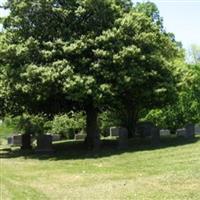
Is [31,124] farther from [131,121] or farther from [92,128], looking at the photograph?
[92,128]

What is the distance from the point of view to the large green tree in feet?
86.3

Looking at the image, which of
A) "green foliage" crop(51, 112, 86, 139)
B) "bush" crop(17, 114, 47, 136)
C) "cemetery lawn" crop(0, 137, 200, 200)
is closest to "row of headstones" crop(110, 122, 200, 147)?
"cemetery lawn" crop(0, 137, 200, 200)

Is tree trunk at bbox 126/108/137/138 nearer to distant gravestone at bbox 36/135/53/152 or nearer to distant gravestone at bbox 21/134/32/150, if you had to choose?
distant gravestone at bbox 21/134/32/150

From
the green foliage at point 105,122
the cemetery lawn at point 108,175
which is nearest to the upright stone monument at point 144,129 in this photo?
the green foliage at point 105,122

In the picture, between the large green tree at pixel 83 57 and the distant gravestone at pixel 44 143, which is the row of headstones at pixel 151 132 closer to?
the large green tree at pixel 83 57

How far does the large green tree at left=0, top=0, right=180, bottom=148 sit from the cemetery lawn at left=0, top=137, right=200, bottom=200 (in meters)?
3.03

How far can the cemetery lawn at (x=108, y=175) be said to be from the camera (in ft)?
47.6

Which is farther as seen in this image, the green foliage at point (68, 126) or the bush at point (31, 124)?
the green foliage at point (68, 126)

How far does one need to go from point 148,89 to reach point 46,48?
544 cm

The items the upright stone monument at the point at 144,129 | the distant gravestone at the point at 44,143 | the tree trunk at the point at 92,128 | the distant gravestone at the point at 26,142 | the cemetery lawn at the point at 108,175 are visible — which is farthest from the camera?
the upright stone monument at the point at 144,129

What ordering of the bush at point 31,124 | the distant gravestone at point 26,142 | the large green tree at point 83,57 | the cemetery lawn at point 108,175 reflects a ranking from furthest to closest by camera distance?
the bush at point 31,124, the distant gravestone at point 26,142, the large green tree at point 83,57, the cemetery lawn at point 108,175

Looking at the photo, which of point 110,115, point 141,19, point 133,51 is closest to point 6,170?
point 133,51

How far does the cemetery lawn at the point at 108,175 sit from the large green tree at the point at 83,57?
3.03 meters

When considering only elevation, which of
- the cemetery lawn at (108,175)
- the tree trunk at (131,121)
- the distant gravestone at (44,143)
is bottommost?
the cemetery lawn at (108,175)
